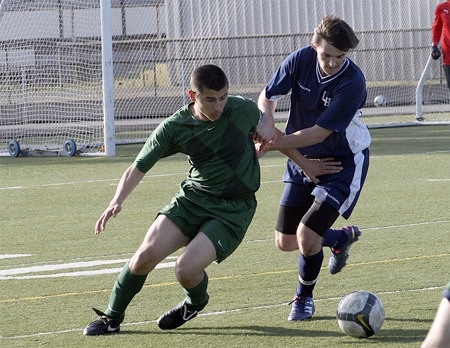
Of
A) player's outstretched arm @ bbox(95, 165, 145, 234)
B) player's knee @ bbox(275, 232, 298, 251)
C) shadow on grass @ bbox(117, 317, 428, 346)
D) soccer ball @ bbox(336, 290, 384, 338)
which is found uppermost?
player's outstretched arm @ bbox(95, 165, 145, 234)

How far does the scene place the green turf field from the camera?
6168mm

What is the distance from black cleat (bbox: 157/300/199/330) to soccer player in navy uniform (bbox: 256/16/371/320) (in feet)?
2.02

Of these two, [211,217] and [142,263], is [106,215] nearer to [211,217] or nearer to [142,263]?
[142,263]

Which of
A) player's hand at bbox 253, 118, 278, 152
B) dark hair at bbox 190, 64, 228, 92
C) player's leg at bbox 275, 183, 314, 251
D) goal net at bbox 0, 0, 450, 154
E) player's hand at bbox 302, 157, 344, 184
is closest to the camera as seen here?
dark hair at bbox 190, 64, 228, 92

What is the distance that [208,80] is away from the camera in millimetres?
5992

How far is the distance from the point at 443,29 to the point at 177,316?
42.7 ft

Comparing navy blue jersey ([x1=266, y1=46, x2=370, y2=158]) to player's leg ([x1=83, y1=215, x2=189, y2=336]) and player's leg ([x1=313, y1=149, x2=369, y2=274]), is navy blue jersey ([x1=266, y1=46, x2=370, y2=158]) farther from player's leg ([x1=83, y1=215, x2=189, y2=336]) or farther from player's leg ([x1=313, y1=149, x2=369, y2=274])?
player's leg ([x1=83, y1=215, x2=189, y2=336])

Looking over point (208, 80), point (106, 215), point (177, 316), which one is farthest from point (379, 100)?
point (106, 215)

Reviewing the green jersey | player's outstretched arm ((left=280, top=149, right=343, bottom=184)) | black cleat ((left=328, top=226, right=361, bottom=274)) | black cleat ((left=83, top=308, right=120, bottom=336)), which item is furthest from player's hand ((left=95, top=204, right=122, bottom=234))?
black cleat ((left=328, top=226, right=361, bottom=274))

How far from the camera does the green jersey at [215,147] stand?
6.24m

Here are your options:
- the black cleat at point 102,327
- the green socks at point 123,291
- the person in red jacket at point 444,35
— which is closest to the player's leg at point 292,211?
the green socks at point 123,291

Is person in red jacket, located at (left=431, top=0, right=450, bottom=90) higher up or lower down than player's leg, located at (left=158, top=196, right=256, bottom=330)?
higher up

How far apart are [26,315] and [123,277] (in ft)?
3.00

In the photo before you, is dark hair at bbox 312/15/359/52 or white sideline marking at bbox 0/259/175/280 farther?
white sideline marking at bbox 0/259/175/280
